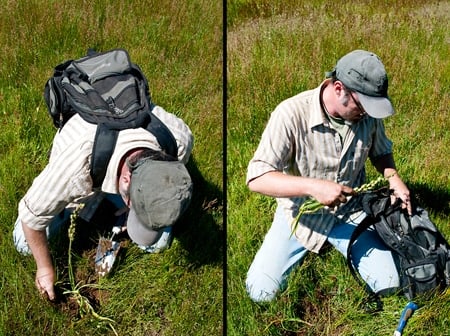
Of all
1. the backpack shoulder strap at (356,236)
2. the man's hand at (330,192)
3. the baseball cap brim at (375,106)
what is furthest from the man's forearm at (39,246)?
the baseball cap brim at (375,106)

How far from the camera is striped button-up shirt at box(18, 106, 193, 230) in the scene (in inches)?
107

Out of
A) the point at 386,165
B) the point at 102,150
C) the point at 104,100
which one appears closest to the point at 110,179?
the point at 102,150

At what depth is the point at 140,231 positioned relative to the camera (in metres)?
2.85

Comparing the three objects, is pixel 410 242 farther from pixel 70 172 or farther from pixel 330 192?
pixel 70 172

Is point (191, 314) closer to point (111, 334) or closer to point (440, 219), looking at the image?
point (111, 334)

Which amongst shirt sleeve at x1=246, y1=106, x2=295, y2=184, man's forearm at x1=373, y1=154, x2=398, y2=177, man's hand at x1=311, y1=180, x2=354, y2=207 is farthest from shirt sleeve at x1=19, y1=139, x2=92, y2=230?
man's forearm at x1=373, y1=154, x2=398, y2=177

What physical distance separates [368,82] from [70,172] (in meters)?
1.41

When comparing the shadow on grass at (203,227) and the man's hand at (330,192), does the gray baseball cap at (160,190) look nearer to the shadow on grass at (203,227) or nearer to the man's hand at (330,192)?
the man's hand at (330,192)

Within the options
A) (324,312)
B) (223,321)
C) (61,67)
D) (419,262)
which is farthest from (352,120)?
(61,67)

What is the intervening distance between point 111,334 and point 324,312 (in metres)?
1.11

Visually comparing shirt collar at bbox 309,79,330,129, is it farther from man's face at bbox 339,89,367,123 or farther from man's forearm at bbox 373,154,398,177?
man's forearm at bbox 373,154,398,177

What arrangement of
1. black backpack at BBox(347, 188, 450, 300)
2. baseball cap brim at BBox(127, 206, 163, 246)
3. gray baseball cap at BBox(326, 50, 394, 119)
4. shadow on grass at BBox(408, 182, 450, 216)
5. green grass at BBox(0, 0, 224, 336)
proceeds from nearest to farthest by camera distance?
baseball cap brim at BBox(127, 206, 163, 246) < gray baseball cap at BBox(326, 50, 394, 119) < black backpack at BBox(347, 188, 450, 300) < green grass at BBox(0, 0, 224, 336) < shadow on grass at BBox(408, 182, 450, 216)

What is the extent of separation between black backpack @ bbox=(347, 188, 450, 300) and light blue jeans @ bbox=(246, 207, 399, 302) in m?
0.06

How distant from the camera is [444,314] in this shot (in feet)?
10.6
